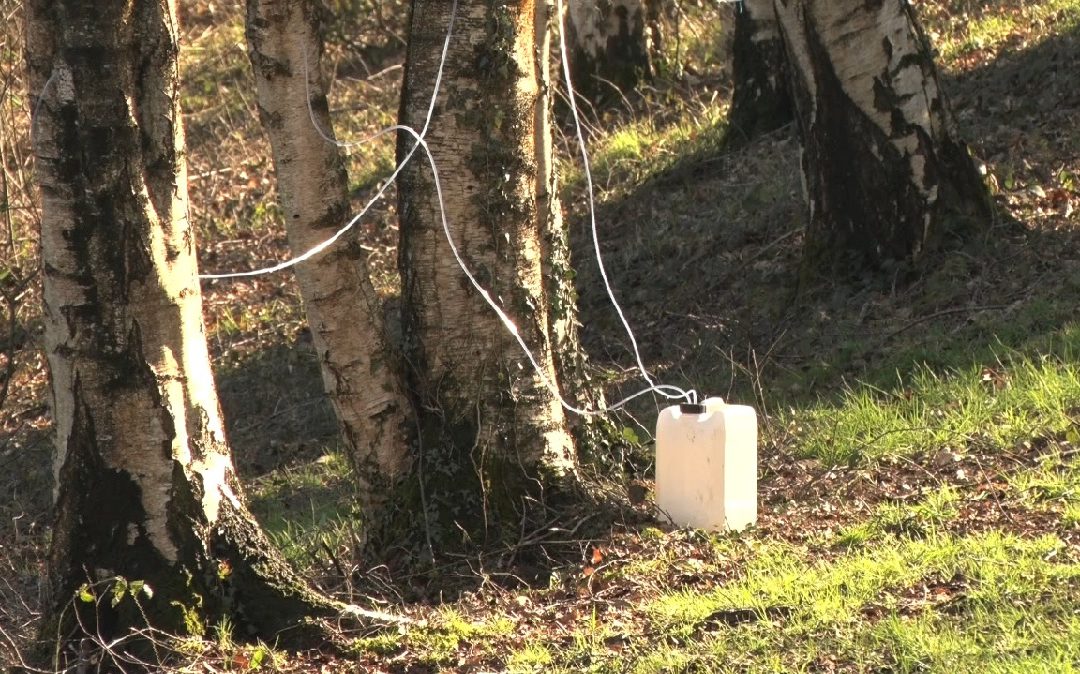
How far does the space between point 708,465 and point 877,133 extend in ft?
11.5

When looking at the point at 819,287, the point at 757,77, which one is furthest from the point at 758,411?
the point at 757,77

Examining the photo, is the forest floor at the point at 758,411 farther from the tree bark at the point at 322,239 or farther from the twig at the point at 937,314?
the tree bark at the point at 322,239

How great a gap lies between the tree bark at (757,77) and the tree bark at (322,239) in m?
6.68

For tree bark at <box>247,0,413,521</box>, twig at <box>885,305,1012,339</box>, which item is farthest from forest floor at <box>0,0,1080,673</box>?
tree bark at <box>247,0,413,521</box>

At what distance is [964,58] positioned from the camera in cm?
1142

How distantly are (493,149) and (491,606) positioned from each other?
1.68 metres

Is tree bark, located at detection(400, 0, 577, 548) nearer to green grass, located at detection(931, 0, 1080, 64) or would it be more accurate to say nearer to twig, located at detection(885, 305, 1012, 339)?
twig, located at detection(885, 305, 1012, 339)

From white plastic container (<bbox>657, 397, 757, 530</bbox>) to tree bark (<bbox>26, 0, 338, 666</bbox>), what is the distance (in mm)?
1565

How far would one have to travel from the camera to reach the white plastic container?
4973 mm

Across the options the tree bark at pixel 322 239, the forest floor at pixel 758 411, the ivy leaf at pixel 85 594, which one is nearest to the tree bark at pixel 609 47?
the forest floor at pixel 758 411

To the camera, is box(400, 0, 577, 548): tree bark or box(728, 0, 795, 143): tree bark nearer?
Result: box(400, 0, 577, 548): tree bark

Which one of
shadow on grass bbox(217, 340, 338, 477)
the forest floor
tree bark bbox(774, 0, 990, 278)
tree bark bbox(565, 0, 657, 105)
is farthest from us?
tree bark bbox(565, 0, 657, 105)

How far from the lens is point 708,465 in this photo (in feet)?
16.5

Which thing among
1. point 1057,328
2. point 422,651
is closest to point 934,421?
point 1057,328
